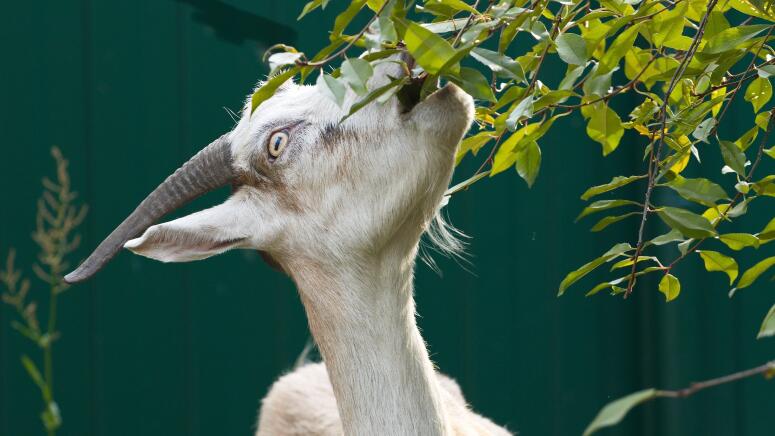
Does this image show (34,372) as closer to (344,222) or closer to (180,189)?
(180,189)

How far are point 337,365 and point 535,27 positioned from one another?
0.83 m

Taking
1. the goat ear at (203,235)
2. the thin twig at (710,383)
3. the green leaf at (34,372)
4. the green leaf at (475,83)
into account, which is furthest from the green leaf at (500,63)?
the green leaf at (34,372)

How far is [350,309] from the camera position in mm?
2094

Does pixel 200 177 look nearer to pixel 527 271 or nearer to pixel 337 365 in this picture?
pixel 337 365

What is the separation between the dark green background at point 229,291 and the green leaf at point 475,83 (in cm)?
245

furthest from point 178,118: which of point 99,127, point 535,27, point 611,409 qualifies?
point 611,409

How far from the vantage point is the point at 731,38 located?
166 cm

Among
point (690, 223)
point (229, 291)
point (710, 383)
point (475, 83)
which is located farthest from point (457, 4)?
point (229, 291)

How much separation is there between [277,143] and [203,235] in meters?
0.24

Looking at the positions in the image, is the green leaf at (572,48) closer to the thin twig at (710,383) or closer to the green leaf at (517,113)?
the green leaf at (517,113)

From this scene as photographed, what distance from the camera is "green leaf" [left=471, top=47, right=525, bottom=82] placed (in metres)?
1.53

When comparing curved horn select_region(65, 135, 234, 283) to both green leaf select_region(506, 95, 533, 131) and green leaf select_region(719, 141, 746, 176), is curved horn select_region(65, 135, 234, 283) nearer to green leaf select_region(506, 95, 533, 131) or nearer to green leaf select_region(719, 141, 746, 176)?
green leaf select_region(506, 95, 533, 131)

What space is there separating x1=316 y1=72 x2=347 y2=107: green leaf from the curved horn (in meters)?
0.87

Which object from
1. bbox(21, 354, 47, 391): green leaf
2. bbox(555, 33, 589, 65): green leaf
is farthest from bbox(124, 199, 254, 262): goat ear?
bbox(555, 33, 589, 65): green leaf
